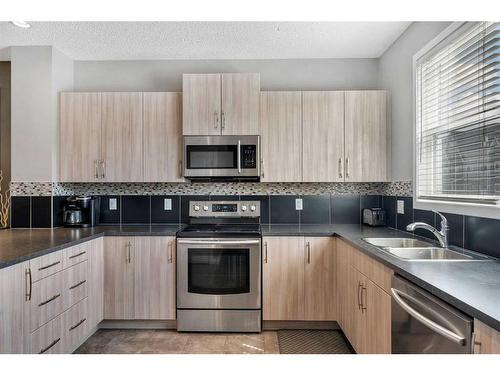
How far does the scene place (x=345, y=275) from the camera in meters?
2.42

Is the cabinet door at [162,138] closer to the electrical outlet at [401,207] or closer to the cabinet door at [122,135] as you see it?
the cabinet door at [122,135]

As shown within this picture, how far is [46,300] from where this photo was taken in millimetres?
1935

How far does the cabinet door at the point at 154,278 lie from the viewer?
8.85 feet

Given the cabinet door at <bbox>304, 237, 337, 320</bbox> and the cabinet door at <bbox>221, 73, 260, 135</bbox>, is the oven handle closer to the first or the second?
the cabinet door at <bbox>304, 237, 337, 320</bbox>

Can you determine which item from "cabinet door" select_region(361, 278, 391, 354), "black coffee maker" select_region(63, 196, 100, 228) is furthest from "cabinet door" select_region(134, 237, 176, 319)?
"cabinet door" select_region(361, 278, 391, 354)

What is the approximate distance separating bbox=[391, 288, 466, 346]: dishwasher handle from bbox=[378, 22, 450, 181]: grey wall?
4.26 ft

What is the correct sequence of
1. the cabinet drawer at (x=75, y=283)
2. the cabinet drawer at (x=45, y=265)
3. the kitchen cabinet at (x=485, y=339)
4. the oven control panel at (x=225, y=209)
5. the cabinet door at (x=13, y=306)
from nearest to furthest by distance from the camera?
the kitchen cabinet at (x=485, y=339)
the cabinet door at (x=13, y=306)
the cabinet drawer at (x=45, y=265)
the cabinet drawer at (x=75, y=283)
the oven control panel at (x=225, y=209)

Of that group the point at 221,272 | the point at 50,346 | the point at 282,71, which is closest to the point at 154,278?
the point at 221,272

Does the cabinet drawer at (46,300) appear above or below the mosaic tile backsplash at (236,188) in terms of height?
below

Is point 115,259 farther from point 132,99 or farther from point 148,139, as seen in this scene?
point 132,99

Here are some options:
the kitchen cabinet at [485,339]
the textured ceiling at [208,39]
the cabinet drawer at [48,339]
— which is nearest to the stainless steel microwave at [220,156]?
the textured ceiling at [208,39]

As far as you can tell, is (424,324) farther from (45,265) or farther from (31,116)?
(31,116)

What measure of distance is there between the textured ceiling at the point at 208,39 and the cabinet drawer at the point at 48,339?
7.12 feet
